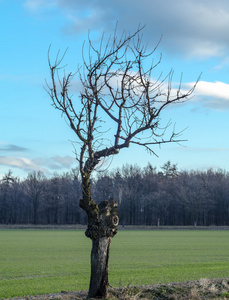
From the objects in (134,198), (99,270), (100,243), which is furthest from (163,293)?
(134,198)

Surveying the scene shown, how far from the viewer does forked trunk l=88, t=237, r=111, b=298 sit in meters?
10.5

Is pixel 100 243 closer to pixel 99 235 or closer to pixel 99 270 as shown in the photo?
pixel 99 235

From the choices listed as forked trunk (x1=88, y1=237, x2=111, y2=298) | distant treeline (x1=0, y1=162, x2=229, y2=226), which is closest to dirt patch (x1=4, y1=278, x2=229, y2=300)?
forked trunk (x1=88, y1=237, x2=111, y2=298)

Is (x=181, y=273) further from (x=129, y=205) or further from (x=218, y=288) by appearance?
(x=129, y=205)

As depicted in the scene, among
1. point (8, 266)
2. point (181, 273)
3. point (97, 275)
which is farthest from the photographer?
point (8, 266)

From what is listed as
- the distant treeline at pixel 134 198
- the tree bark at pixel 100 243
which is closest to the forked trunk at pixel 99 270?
the tree bark at pixel 100 243

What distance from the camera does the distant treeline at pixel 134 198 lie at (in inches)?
4587

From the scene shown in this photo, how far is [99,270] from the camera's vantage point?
1060 cm

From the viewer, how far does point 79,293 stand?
36.2ft

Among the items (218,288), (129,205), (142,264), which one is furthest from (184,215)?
(218,288)

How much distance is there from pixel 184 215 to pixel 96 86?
114 metres

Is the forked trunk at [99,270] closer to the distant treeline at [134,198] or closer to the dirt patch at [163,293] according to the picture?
the dirt patch at [163,293]

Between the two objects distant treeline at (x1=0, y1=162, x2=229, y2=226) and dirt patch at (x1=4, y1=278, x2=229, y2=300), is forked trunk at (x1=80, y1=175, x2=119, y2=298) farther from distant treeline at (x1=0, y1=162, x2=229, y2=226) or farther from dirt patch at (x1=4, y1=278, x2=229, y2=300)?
distant treeline at (x1=0, y1=162, x2=229, y2=226)

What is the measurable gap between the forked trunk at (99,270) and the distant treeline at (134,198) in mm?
97949
